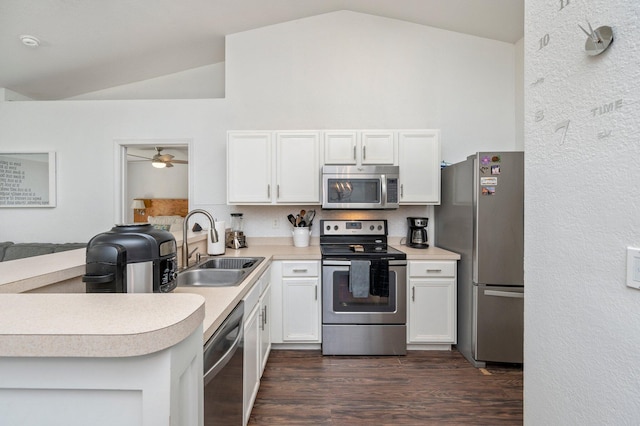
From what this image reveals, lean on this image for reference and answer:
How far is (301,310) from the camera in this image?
2.47 m

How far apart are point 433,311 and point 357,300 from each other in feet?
2.27

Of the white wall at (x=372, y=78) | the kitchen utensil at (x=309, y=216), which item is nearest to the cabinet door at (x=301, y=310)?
the kitchen utensil at (x=309, y=216)

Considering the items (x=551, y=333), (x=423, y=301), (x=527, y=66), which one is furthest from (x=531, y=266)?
(x=423, y=301)

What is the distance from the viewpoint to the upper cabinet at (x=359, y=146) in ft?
9.09

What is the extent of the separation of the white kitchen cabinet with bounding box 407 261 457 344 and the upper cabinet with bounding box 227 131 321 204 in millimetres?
1172

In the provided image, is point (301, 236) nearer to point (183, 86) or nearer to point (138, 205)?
point (183, 86)

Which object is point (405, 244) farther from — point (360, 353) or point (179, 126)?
point (179, 126)

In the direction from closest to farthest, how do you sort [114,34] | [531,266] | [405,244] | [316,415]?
[531,266]
[316,415]
[114,34]
[405,244]

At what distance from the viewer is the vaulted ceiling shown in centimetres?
241

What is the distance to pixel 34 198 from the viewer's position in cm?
317

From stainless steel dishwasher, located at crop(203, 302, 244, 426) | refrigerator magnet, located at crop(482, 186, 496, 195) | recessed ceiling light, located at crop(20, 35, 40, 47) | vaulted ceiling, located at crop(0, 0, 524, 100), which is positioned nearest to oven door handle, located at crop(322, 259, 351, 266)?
stainless steel dishwasher, located at crop(203, 302, 244, 426)

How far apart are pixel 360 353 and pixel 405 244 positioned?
3.96 ft

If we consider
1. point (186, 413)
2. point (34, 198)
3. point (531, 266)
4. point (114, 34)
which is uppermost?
point (114, 34)

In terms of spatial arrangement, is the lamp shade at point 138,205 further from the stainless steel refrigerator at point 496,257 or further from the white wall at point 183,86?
the stainless steel refrigerator at point 496,257
